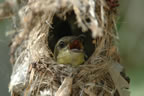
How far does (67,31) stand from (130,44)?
2.45 feet

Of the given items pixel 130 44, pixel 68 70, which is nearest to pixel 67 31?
pixel 130 44

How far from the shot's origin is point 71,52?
8.05 feet

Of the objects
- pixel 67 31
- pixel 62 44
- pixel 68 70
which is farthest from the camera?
pixel 67 31

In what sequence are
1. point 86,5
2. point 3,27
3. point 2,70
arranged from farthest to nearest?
point 2,70
point 3,27
point 86,5

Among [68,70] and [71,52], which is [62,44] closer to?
[71,52]

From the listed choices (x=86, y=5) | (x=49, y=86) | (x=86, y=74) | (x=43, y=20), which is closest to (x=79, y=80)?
(x=86, y=74)

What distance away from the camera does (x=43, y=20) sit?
2389 millimetres

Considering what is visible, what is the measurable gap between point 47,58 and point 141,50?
1013mm

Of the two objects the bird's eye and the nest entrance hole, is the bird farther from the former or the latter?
the nest entrance hole

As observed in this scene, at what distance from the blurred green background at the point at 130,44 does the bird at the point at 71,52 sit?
0.42m

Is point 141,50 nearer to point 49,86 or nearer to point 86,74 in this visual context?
point 86,74

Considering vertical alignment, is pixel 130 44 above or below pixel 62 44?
below

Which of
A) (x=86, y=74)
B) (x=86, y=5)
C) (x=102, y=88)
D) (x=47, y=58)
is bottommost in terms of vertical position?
(x=102, y=88)

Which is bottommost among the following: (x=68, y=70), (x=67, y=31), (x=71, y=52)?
(x=68, y=70)
